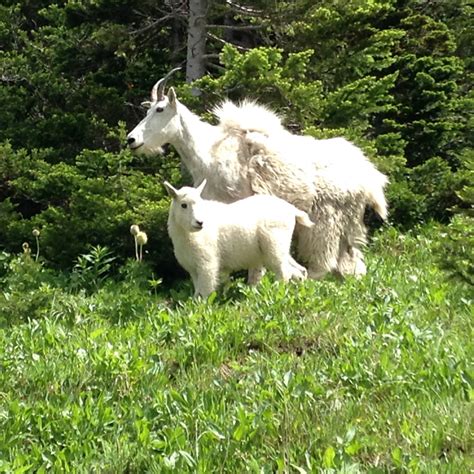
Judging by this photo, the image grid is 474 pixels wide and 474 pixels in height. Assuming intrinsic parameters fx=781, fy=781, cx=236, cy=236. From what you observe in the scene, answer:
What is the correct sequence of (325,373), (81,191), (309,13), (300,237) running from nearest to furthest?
1. (325,373)
2. (300,237)
3. (81,191)
4. (309,13)

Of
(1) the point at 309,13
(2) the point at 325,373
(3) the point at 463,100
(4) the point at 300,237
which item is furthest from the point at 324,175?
(3) the point at 463,100

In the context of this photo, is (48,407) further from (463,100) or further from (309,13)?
(463,100)

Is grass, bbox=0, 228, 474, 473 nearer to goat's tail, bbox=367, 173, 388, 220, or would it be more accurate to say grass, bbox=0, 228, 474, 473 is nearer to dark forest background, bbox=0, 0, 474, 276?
goat's tail, bbox=367, 173, 388, 220

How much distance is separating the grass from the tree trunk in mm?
4504

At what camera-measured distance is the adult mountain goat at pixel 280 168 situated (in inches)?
332

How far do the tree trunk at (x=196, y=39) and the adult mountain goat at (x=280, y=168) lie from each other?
235 centimetres

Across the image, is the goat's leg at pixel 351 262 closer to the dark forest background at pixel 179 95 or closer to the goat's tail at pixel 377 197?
the goat's tail at pixel 377 197

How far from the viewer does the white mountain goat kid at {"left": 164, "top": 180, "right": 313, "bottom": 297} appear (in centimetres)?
711

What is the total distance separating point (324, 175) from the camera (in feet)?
28.5

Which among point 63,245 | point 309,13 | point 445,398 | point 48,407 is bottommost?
point 63,245

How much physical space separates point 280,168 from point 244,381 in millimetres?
3937

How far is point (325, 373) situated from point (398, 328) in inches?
37.5

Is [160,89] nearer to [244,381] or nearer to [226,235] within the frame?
[226,235]

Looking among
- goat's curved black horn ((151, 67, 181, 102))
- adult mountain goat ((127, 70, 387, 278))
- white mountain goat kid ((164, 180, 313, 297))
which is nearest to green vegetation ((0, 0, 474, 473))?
white mountain goat kid ((164, 180, 313, 297))
